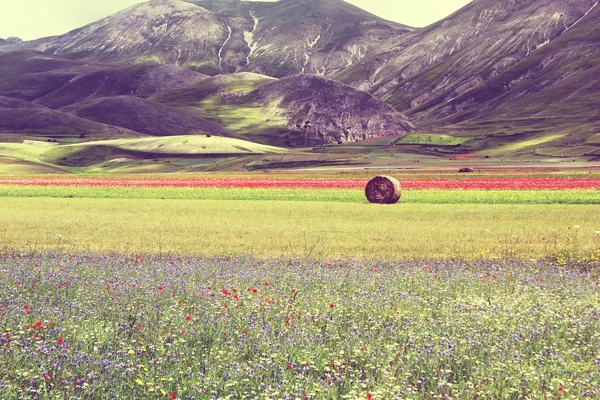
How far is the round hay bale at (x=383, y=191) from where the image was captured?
143 feet

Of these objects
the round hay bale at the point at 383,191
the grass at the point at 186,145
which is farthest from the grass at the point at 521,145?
the round hay bale at the point at 383,191

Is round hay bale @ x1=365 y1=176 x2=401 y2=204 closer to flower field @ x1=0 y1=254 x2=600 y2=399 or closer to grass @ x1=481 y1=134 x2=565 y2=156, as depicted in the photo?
flower field @ x1=0 y1=254 x2=600 y2=399

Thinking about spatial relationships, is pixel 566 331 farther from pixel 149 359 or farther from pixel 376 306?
pixel 149 359

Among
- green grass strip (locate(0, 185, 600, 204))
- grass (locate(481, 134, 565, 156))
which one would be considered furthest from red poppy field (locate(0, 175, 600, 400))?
grass (locate(481, 134, 565, 156))

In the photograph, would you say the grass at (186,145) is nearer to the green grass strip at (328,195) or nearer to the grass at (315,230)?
the green grass strip at (328,195)

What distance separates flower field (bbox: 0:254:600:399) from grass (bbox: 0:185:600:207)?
28717 mm

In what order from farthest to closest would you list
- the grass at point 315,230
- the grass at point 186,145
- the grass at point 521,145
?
the grass at point 521,145
the grass at point 186,145
the grass at point 315,230

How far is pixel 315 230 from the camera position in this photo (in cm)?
2630

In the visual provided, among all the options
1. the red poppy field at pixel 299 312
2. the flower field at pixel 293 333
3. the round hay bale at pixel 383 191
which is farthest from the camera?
the round hay bale at pixel 383 191

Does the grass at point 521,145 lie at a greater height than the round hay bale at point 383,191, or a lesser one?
greater

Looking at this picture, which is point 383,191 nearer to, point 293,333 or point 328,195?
point 328,195

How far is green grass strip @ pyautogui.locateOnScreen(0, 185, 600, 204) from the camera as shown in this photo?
44.0 meters

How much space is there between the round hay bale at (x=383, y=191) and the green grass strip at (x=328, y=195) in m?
1.49

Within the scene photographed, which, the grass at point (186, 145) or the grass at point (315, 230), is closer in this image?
the grass at point (315, 230)
